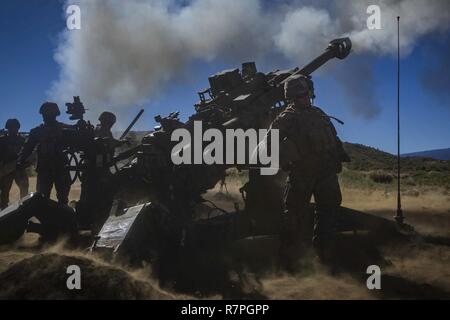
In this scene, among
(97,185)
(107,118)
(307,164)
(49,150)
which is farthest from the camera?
(107,118)

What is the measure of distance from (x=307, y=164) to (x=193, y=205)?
128 inches

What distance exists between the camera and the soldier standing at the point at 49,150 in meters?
9.33

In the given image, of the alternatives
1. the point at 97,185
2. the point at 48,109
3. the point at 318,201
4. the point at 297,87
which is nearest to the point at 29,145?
the point at 48,109

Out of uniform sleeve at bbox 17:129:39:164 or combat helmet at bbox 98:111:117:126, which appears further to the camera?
combat helmet at bbox 98:111:117:126

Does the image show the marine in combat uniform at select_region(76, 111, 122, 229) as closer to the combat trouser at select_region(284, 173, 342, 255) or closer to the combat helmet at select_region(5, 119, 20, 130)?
the combat helmet at select_region(5, 119, 20, 130)

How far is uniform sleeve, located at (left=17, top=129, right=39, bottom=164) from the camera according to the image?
9406mm

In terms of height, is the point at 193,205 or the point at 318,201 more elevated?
the point at 318,201

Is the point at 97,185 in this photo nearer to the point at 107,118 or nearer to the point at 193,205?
the point at 193,205

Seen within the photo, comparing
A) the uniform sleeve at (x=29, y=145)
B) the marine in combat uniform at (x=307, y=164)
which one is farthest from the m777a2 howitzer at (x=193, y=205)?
the marine in combat uniform at (x=307, y=164)

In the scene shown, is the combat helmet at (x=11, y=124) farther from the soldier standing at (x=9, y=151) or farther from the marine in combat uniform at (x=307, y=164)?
the marine in combat uniform at (x=307, y=164)

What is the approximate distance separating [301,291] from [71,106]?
22.6 ft

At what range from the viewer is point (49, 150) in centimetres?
930

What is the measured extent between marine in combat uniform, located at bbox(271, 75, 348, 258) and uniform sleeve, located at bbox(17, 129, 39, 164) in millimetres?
5776

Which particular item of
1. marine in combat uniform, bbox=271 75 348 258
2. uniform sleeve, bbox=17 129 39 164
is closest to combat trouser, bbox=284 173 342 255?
marine in combat uniform, bbox=271 75 348 258
